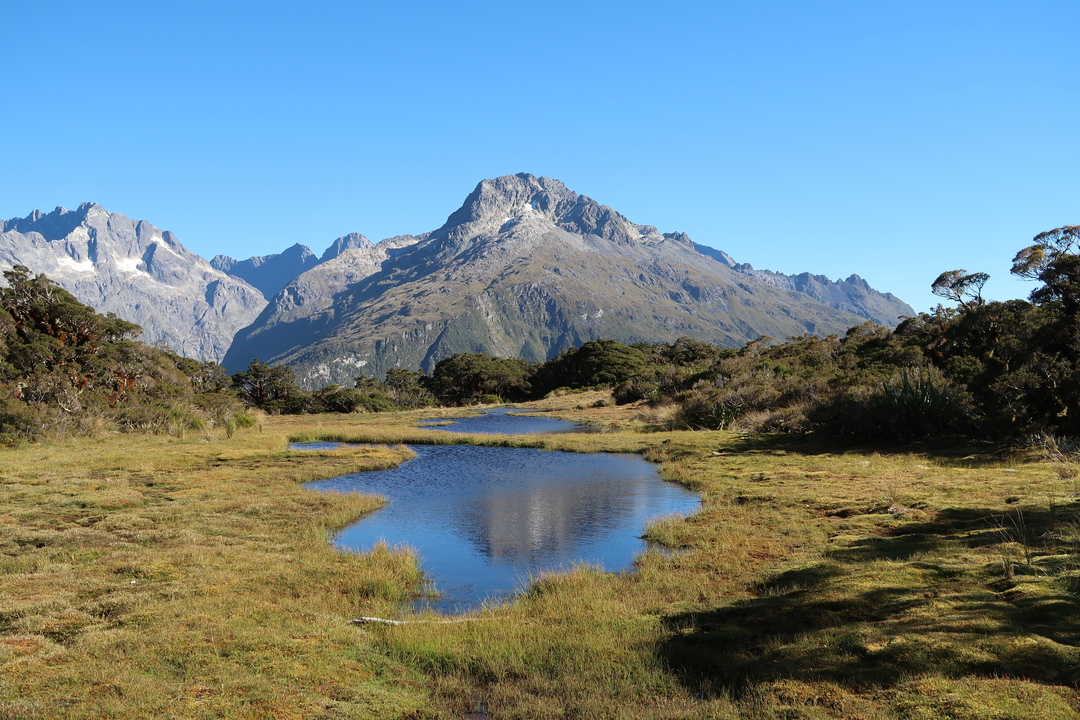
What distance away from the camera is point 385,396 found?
102m

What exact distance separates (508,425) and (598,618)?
53.7m

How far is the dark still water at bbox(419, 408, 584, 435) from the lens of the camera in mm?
56372

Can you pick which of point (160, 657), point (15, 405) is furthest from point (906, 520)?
point (15, 405)

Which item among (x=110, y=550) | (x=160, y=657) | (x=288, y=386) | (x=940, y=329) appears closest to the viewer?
(x=160, y=657)

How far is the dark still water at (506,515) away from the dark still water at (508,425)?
66.8 feet

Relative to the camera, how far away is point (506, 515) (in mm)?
21750

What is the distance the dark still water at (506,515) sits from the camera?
51.4 feet

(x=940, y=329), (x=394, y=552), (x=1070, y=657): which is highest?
(x=940, y=329)

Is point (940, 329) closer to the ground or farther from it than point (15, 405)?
farther from it

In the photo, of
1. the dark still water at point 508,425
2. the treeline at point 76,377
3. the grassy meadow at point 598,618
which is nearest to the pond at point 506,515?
the grassy meadow at point 598,618

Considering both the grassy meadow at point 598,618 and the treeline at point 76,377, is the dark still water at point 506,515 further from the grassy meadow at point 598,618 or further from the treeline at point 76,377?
the treeline at point 76,377

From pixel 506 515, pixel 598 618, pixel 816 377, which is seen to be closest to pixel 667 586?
pixel 598 618

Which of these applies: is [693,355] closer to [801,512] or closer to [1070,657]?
[801,512]

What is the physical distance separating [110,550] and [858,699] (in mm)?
15062
